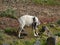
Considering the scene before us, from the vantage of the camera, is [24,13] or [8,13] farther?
[24,13]

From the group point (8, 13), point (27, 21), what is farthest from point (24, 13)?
point (27, 21)

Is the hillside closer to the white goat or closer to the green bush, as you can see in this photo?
the green bush

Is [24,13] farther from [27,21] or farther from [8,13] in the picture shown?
[27,21]

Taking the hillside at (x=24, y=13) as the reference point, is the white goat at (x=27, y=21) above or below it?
above

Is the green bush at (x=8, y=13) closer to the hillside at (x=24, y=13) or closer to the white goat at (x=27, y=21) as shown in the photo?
the hillside at (x=24, y=13)

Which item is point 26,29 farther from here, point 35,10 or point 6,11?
point 35,10

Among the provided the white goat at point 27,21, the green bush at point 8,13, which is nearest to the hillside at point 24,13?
the green bush at point 8,13

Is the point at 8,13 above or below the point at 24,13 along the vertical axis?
above

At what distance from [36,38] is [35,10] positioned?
482cm

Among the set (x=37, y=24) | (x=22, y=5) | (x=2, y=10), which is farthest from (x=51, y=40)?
(x=22, y=5)

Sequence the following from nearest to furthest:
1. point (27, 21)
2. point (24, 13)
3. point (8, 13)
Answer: point (27, 21) < point (8, 13) < point (24, 13)

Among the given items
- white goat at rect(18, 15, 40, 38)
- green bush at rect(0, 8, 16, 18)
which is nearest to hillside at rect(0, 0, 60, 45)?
green bush at rect(0, 8, 16, 18)

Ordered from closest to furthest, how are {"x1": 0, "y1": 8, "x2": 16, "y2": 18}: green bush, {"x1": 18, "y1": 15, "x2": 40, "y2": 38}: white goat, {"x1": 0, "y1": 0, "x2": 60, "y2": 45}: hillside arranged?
{"x1": 0, "y1": 0, "x2": 60, "y2": 45}: hillside, {"x1": 18, "y1": 15, "x2": 40, "y2": 38}: white goat, {"x1": 0, "y1": 8, "x2": 16, "y2": 18}: green bush

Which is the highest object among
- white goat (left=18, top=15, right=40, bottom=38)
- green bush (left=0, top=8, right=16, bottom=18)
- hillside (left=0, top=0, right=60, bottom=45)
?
white goat (left=18, top=15, right=40, bottom=38)
